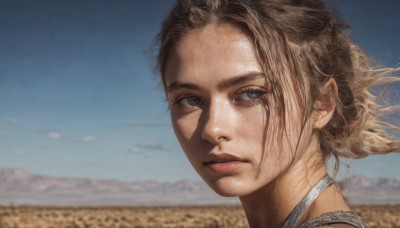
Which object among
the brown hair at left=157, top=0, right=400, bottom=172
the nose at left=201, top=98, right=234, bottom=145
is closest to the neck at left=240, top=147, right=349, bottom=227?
the brown hair at left=157, top=0, right=400, bottom=172

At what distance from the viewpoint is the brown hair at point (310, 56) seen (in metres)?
2.57

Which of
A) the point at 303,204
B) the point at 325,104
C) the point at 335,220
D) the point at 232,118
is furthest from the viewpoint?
the point at 325,104

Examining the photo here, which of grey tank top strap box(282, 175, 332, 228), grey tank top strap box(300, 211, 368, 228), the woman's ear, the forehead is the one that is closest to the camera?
grey tank top strap box(300, 211, 368, 228)

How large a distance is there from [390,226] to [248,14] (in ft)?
133

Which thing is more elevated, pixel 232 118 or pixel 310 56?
pixel 310 56

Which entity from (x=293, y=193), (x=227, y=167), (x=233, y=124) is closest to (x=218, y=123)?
(x=233, y=124)

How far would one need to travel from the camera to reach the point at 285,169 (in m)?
2.67

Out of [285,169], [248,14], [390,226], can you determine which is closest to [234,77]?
[248,14]

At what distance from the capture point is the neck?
266cm

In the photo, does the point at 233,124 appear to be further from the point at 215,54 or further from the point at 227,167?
the point at 215,54

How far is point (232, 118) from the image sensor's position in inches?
99.7

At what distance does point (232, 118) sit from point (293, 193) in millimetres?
463

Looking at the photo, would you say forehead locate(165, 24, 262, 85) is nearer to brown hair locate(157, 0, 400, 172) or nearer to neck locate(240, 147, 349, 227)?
brown hair locate(157, 0, 400, 172)

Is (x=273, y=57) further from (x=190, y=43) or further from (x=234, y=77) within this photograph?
(x=190, y=43)
